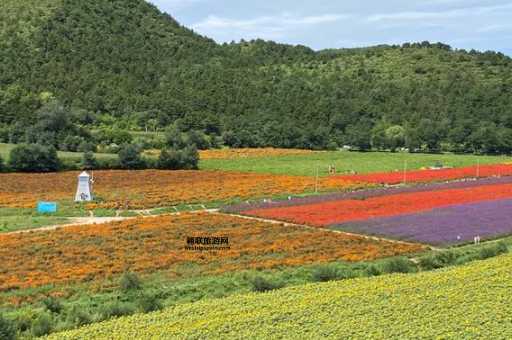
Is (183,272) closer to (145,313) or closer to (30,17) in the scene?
(145,313)

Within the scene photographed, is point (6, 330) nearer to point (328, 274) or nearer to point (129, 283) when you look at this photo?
point (129, 283)

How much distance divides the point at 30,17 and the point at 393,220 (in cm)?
11808

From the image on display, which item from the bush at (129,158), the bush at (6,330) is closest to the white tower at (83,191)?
the bush at (129,158)

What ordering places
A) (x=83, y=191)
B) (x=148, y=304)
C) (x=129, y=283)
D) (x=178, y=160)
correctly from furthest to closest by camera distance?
(x=178, y=160) → (x=83, y=191) → (x=129, y=283) → (x=148, y=304)

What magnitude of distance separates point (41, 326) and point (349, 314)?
805 centimetres

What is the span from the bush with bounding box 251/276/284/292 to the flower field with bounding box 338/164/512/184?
4095 centimetres

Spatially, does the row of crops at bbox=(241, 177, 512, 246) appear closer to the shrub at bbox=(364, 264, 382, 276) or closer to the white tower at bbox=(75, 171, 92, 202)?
the shrub at bbox=(364, 264, 382, 276)

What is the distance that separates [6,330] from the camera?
1662cm

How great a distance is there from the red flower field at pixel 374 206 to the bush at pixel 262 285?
1542 cm

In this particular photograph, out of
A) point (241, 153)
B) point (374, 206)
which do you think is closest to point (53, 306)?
point (374, 206)

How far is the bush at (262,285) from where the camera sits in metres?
→ 21.8

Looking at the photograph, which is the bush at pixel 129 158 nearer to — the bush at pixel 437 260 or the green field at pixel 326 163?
the green field at pixel 326 163

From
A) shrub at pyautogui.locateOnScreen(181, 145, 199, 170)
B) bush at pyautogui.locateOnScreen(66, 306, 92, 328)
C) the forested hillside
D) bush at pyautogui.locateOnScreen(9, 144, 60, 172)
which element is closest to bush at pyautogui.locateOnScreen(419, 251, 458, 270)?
bush at pyautogui.locateOnScreen(66, 306, 92, 328)

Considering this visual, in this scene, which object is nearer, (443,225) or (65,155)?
(443,225)
